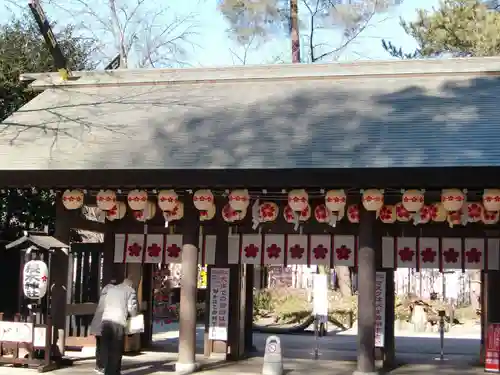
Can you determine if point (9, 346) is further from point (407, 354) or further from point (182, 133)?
point (407, 354)

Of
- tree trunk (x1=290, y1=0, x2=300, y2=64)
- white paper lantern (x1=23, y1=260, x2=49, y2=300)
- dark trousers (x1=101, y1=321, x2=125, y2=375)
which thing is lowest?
dark trousers (x1=101, y1=321, x2=125, y2=375)

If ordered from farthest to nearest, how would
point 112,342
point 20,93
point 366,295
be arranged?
point 20,93 → point 366,295 → point 112,342

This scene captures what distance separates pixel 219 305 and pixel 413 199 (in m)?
5.16

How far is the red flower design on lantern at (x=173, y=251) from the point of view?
14625 millimetres

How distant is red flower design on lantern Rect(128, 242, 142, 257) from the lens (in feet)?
48.7

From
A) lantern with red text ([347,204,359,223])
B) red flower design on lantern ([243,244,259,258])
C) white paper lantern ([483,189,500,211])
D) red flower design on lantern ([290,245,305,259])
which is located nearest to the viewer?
white paper lantern ([483,189,500,211])

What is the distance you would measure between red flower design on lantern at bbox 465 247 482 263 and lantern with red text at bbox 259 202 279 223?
159 inches

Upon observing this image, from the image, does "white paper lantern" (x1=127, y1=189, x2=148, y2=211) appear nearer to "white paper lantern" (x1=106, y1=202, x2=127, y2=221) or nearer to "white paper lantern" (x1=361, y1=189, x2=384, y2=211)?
"white paper lantern" (x1=106, y1=202, x2=127, y2=221)

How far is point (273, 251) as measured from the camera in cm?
1407

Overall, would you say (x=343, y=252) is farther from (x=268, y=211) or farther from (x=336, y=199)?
(x=336, y=199)

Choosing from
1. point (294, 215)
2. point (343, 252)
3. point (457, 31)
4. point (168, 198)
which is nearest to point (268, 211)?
point (294, 215)

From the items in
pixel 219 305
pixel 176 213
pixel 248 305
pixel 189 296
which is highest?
pixel 176 213

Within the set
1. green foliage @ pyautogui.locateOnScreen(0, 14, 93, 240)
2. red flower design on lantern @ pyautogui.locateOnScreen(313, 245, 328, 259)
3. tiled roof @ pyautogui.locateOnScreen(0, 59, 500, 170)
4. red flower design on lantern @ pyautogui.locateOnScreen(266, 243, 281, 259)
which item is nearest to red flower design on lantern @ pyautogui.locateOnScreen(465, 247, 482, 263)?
tiled roof @ pyautogui.locateOnScreen(0, 59, 500, 170)

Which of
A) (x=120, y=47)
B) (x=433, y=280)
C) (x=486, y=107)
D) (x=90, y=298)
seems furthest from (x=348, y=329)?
(x=120, y=47)
